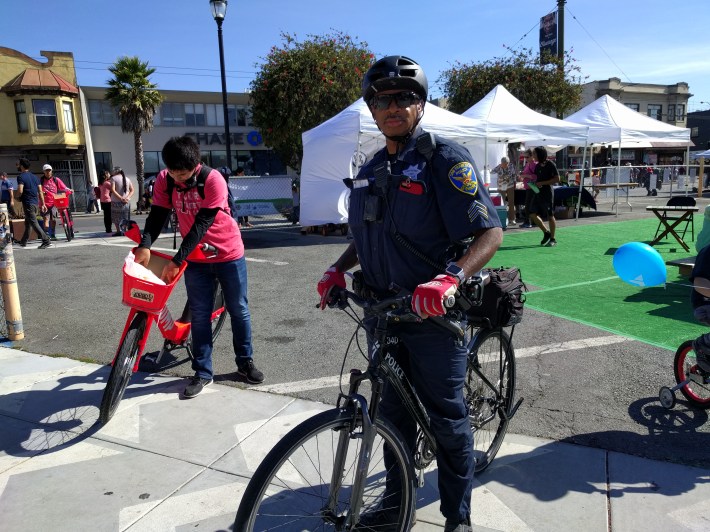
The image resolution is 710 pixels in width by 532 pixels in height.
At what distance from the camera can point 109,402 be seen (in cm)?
364

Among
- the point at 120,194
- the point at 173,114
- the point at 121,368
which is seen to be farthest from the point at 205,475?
the point at 173,114

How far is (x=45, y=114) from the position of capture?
105 ft

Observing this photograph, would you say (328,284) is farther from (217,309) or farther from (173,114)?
(173,114)

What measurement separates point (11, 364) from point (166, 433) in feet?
7.50

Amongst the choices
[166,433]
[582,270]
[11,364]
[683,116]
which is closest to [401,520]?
[166,433]

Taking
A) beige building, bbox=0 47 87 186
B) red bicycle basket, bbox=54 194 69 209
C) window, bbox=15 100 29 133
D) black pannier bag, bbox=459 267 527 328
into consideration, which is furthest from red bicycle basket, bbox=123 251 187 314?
window, bbox=15 100 29 133

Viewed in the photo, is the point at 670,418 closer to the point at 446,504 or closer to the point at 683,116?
the point at 446,504

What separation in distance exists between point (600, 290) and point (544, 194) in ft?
13.1

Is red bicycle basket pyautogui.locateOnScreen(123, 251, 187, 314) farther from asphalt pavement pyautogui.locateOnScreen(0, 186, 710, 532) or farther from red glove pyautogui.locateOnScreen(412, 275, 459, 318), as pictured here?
red glove pyautogui.locateOnScreen(412, 275, 459, 318)

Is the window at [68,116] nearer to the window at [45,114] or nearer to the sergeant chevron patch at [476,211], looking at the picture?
the window at [45,114]

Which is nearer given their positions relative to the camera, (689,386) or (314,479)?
(314,479)

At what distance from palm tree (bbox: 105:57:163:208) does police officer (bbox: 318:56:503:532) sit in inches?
1214

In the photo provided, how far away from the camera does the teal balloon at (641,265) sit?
3.43 meters

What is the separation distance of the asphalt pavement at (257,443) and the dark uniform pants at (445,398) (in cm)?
42
